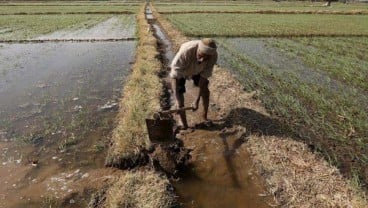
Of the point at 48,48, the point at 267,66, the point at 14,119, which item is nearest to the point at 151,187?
the point at 14,119

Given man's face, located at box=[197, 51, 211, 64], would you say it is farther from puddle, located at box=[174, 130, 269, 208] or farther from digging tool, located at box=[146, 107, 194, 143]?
puddle, located at box=[174, 130, 269, 208]

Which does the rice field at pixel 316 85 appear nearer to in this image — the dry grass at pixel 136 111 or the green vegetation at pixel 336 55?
the green vegetation at pixel 336 55

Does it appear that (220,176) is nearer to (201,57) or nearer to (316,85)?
(201,57)

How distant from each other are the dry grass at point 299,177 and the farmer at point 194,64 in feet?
4.05

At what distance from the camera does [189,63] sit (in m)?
5.05

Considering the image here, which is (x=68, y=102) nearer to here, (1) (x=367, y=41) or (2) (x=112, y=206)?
(2) (x=112, y=206)

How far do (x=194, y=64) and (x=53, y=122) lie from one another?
2697mm

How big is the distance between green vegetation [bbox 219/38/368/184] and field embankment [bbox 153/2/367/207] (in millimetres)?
286

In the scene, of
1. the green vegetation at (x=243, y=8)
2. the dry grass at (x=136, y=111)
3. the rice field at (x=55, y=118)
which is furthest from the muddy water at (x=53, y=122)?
the green vegetation at (x=243, y=8)

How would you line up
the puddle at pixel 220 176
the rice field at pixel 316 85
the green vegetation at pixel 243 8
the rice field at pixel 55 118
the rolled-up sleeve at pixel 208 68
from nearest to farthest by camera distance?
the puddle at pixel 220 176
the rice field at pixel 55 118
the rice field at pixel 316 85
the rolled-up sleeve at pixel 208 68
the green vegetation at pixel 243 8

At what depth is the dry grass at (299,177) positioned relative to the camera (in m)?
3.54

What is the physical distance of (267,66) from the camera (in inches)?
379

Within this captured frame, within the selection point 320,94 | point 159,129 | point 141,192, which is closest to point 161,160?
point 159,129

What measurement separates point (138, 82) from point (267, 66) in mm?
3892
